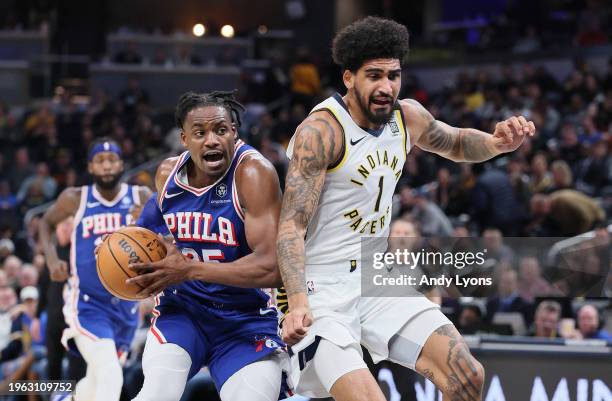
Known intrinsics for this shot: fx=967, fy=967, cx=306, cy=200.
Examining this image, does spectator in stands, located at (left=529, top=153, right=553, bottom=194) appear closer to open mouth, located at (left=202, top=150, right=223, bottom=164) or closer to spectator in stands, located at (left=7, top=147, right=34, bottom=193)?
open mouth, located at (left=202, top=150, right=223, bottom=164)

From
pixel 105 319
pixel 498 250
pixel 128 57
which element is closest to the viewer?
pixel 105 319

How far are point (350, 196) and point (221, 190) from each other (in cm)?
63

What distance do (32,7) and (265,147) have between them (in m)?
11.9

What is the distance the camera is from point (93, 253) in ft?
23.0

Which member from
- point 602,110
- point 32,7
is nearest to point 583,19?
point 602,110

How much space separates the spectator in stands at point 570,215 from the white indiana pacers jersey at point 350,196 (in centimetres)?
573

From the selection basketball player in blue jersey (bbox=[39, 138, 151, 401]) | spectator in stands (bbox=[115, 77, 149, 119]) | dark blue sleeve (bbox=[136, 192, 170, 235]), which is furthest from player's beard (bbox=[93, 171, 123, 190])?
spectator in stands (bbox=[115, 77, 149, 119])

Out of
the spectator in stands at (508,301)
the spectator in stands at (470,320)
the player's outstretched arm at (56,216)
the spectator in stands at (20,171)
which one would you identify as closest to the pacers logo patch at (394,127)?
the player's outstretched arm at (56,216)

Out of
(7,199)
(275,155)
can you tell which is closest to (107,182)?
(275,155)

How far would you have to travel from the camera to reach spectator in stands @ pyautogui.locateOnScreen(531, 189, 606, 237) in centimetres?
980

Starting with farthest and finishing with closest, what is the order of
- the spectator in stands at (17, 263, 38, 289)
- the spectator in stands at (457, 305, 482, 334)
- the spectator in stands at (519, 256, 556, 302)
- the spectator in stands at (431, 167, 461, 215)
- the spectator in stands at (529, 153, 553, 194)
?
the spectator in stands at (431, 167, 461, 215) < the spectator in stands at (529, 153, 553, 194) < the spectator in stands at (17, 263, 38, 289) < the spectator in stands at (519, 256, 556, 302) < the spectator in stands at (457, 305, 482, 334)

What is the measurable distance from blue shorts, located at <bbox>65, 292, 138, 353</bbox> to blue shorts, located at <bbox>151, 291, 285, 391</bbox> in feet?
7.31

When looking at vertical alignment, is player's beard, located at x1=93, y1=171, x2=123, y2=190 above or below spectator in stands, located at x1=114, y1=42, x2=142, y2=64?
below

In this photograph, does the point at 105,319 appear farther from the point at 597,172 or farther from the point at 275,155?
the point at 275,155
